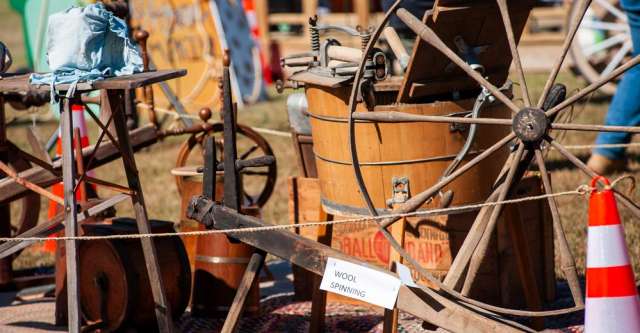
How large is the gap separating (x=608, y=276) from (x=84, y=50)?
2.12 meters

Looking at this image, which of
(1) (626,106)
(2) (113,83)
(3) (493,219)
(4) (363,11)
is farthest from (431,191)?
(4) (363,11)

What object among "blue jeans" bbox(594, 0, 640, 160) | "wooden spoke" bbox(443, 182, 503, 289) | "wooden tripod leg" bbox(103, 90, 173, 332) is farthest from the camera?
"blue jeans" bbox(594, 0, 640, 160)

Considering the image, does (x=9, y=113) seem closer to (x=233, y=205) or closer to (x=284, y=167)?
(x=284, y=167)

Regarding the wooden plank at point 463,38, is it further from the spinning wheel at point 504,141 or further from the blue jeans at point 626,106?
the blue jeans at point 626,106

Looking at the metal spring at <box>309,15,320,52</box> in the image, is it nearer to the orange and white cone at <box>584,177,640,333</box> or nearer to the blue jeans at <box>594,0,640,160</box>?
the orange and white cone at <box>584,177,640,333</box>

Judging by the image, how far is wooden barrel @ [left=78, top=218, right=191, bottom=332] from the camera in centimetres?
458

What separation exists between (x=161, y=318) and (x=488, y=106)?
5.30ft

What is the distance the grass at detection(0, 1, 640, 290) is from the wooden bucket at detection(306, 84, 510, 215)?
52 cm

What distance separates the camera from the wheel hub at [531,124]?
3391mm

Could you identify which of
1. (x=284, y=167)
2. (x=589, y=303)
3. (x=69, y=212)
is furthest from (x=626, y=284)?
(x=284, y=167)

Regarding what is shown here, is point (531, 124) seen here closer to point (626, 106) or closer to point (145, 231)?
point (145, 231)

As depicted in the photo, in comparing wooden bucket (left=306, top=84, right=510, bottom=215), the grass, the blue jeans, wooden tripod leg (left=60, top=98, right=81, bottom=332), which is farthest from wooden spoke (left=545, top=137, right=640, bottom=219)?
the blue jeans

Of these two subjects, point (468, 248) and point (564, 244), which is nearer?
point (564, 244)

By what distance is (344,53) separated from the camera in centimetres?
420
